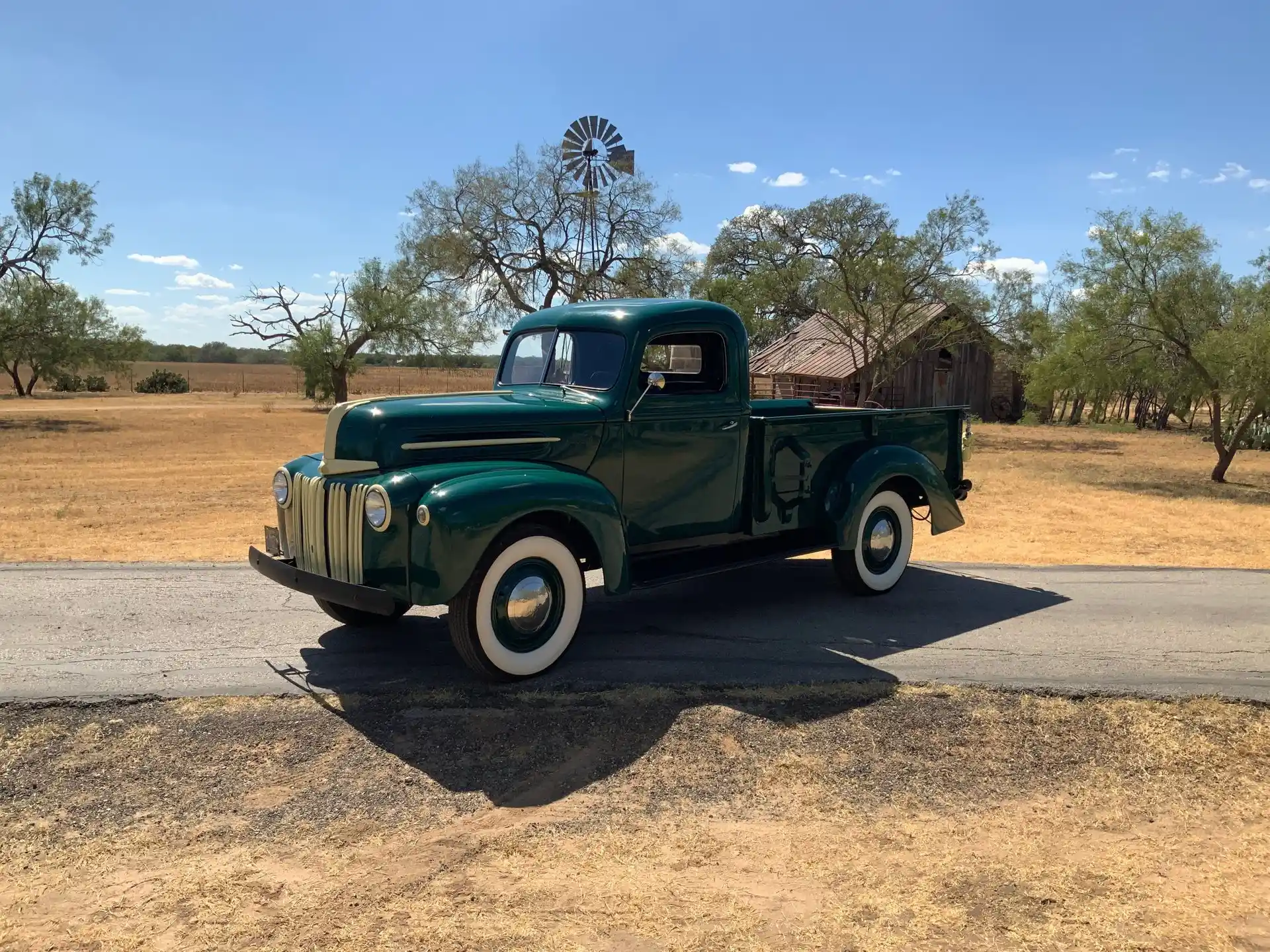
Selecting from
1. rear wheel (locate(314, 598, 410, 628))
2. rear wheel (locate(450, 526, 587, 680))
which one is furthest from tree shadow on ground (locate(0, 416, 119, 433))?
rear wheel (locate(450, 526, 587, 680))

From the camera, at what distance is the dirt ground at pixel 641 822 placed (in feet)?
9.52

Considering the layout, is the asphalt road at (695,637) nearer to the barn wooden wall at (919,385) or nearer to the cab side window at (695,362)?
the cab side window at (695,362)

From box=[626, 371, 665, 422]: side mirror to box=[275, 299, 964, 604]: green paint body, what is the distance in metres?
0.03

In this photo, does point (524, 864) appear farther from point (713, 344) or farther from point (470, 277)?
point (470, 277)

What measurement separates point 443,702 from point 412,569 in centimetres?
72

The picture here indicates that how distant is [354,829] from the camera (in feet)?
11.3

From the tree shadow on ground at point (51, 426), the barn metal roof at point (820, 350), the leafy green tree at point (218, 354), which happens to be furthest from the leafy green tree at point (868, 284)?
the leafy green tree at point (218, 354)

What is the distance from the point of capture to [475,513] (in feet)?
14.3

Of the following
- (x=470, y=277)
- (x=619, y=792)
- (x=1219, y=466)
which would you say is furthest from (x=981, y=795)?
(x=470, y=277)

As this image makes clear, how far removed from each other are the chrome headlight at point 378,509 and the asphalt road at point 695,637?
93 centimetres

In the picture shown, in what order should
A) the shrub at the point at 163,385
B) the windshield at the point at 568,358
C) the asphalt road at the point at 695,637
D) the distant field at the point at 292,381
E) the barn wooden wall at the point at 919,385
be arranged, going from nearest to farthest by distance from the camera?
the asphalt road at the point at 695,637, the windshield at the point at 568,358, the barn wooden wall at the point at 919,385, the shrub at the point at 163,385, the distant field at the point at 292,381

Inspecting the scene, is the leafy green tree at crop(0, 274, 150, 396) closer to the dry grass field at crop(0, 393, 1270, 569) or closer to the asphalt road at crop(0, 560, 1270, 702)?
the dry grass field at crop(0, 393, 1270, 569)

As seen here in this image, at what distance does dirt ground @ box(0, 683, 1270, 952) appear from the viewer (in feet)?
9.52

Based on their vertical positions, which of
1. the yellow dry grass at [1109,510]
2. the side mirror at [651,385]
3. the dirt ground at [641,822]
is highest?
the side mirror at [651,385]
